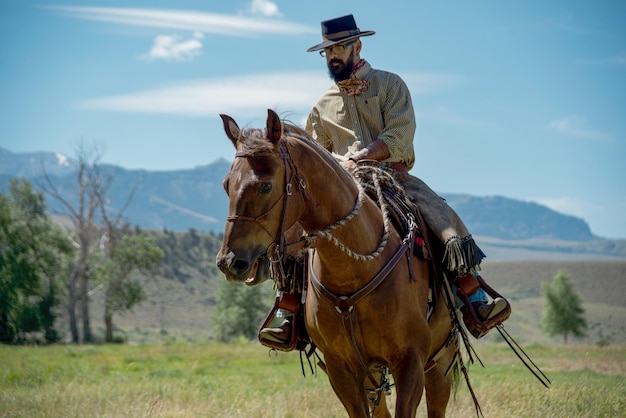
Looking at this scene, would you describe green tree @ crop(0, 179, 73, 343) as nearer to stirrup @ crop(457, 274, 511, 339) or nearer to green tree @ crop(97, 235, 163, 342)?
green tree @ crop(97, 235, 163, 342)

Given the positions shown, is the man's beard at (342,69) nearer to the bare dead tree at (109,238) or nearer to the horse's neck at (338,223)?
the horse's neck at (338,223)

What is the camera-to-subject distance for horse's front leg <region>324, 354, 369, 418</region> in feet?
22.0

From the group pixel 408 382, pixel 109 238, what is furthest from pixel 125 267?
pixel 408 382

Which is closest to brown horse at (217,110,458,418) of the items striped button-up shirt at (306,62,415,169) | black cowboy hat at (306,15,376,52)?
striped button-up shirt at (306,62,415,169)

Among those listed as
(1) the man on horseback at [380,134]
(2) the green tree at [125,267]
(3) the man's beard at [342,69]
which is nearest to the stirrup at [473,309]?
(1) the man on horseback at [380,134]

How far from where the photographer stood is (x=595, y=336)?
83875 millimetres

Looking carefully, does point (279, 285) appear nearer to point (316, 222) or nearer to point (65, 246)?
point (316, 222)

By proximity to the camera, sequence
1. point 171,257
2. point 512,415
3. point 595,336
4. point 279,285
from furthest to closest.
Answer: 1. point 171,257
2. point 595,336
3. point 512,415
4. point 279,285

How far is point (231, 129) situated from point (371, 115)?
8.52 ft

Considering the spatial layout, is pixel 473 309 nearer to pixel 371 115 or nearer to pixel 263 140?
pixel 371 115

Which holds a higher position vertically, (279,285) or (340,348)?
(279,285)

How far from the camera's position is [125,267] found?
187 ft

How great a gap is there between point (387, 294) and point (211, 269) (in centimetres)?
13996

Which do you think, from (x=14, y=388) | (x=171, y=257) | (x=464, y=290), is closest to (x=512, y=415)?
(x=464, y=290)
